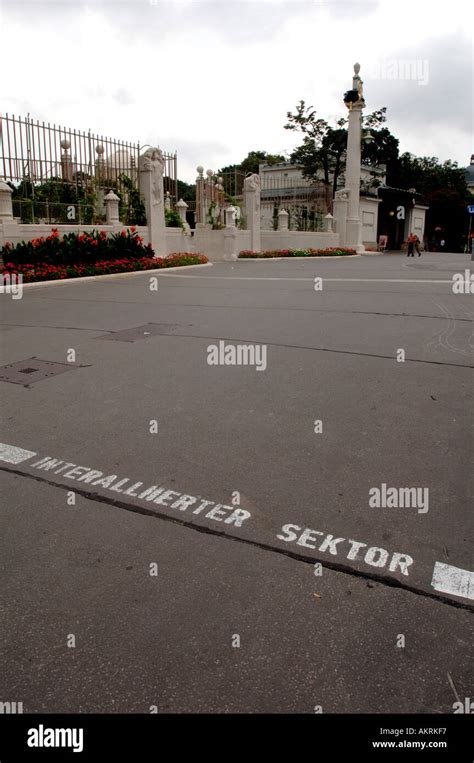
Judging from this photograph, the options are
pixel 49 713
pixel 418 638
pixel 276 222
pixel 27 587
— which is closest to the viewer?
pixel 49 713

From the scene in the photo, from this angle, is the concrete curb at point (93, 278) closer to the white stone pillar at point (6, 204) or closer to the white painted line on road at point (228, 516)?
the white stone pillar at point (6, 204)

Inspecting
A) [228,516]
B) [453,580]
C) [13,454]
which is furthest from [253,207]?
[453,580]

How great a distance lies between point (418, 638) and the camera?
2.60 metres

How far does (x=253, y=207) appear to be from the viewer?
3105 centimetres

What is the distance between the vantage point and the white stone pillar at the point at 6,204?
16891mm

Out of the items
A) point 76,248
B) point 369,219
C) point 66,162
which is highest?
point 66,162

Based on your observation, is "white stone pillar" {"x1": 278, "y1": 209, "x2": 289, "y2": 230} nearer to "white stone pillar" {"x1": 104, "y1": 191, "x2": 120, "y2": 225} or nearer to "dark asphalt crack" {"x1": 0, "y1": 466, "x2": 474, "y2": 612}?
"white stone pillar" {"x1": 104, "y1": 191, "x2": 120, "y2": 225}

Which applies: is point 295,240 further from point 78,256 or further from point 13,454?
point 13,454

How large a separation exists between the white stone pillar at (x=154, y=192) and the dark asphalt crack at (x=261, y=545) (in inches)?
795

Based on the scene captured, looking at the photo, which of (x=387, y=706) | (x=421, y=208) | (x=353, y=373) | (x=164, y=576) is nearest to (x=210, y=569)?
(x=164, y=576)

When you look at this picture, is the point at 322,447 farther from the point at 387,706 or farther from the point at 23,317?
the point at 23,317

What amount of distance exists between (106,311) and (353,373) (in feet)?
20.2

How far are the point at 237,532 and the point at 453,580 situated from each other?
1.18m

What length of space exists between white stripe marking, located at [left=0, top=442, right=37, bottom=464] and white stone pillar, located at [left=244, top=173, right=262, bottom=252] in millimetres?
27681
